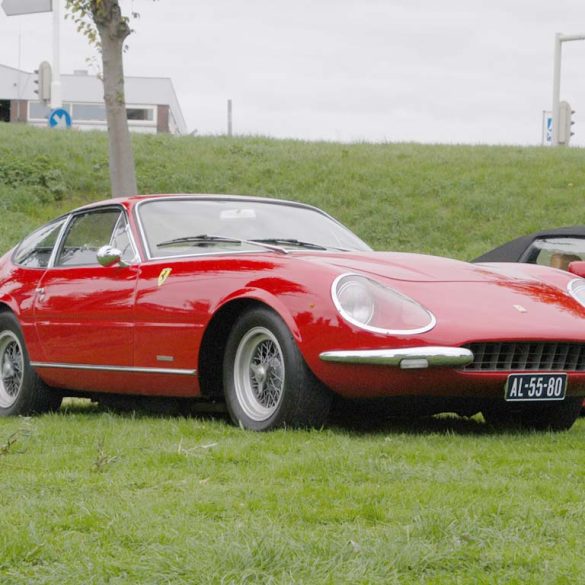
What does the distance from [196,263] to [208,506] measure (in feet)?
8.61

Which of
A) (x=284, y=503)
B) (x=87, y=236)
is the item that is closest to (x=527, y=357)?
(x=284, y=503)

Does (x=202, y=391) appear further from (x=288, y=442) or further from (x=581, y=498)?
(x=581, y=498)

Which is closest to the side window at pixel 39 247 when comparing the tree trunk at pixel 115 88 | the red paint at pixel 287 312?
the red paint at pixel 287 312

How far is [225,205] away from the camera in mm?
7379

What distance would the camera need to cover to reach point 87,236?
7727 mm

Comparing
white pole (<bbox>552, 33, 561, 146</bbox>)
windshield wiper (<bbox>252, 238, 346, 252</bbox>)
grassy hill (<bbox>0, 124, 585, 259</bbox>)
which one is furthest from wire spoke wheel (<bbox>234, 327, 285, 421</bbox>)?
white pole (<bbox>552, 33, 561, 146</bbox>)

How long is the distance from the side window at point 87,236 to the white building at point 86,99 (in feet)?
175

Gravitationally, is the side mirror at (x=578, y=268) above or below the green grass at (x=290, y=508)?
above

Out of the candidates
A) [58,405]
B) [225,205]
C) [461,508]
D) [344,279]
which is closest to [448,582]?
[461,508]

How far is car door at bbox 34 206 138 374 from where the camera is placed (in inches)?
274

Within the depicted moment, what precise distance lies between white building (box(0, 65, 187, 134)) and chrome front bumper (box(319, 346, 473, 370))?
183 feet

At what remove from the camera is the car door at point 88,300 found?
22.8 feet

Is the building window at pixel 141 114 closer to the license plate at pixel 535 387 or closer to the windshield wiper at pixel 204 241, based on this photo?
the windshield wiper at pixel 204 241

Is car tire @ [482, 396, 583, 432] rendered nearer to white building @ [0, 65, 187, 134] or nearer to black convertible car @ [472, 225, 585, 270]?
black convertible car @ [472, 225, 585, 270]
